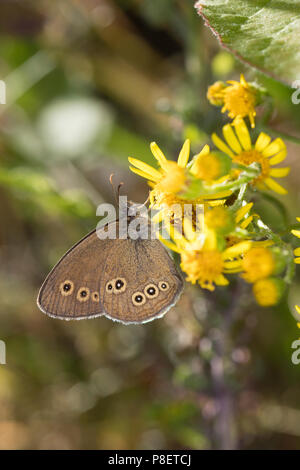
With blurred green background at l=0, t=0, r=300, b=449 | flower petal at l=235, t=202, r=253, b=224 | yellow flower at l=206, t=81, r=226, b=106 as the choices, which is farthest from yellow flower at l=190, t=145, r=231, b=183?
blurred green background at l=0, t=0, r=300, b=449

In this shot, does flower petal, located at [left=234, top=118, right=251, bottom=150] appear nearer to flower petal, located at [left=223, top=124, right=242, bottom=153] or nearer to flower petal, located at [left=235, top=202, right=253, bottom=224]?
flower petal, located at [left=223, top=124, right=242, bottom=153]

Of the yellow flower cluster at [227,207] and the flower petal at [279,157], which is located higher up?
the flower petal at [279,157]

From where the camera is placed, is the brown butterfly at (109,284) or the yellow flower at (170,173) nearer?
the yellow flower at (170,173)

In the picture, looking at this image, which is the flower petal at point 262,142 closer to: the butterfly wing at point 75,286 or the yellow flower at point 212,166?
the yellow flower at point 212,166

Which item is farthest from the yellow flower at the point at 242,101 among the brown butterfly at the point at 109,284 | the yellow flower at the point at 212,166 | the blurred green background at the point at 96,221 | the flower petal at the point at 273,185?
the brown butterfly at the point at 109,284

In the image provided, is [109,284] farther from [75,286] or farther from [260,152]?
[260,152]

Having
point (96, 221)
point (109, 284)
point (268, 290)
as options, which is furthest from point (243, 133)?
point (96, 221)
